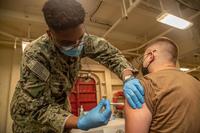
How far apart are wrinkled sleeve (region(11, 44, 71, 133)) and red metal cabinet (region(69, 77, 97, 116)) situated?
280 cm

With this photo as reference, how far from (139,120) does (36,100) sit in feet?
2.13

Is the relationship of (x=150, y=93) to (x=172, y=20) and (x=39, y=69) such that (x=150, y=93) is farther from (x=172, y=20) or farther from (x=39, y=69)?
(x=172, y=20)

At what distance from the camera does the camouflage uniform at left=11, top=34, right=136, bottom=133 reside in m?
1.16

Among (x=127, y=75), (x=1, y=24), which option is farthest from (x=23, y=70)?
(x=1, y=24)

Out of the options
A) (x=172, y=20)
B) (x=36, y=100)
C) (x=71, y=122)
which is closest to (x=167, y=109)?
(x=71, y=122)

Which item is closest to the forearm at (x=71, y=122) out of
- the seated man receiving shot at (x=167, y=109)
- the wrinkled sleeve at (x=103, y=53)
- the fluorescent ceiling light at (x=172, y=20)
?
the seated man receiving shot at (x=167, y=109)

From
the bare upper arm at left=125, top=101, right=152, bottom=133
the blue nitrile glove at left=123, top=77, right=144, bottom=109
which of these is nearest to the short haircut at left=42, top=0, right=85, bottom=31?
the blue nitrile glove at left=123, top=77, right=144, bottom=109

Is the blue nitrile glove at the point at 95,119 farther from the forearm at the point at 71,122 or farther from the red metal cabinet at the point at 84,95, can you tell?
the red metal cabinet at the point at 84,95

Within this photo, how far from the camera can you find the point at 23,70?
4.13ft

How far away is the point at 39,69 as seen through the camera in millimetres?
1218

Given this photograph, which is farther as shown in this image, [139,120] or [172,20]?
[172,20]

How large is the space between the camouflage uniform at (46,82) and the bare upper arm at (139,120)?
394mm

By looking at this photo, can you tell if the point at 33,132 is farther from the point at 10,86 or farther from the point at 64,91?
the point at 10,86

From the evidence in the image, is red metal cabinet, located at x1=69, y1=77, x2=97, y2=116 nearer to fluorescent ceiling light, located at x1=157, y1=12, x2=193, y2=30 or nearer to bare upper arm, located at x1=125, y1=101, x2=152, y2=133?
fluorescent ceiling light, located at x1=157, y1=12, x2=193, y2=30
